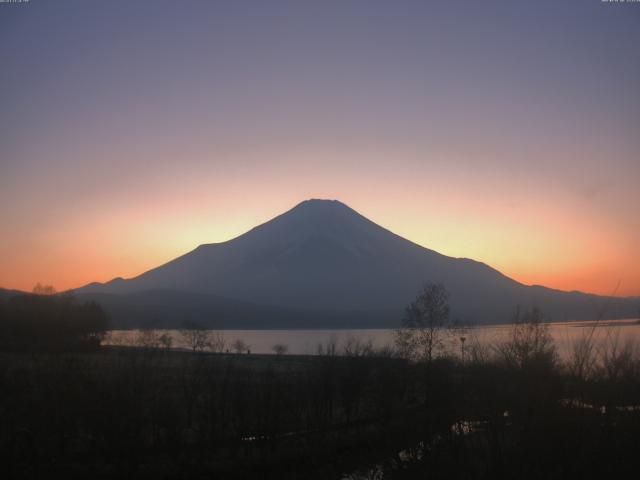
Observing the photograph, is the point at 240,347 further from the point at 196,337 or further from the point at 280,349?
the point at 196,337

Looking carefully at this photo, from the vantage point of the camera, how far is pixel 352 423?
2106 centimetres

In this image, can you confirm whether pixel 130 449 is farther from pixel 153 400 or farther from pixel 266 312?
pixel 266 312

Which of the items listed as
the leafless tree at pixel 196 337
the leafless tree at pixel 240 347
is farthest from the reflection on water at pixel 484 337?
the leafless tree at pixel 240 347

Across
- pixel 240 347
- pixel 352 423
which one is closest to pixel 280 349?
pixel 240 347

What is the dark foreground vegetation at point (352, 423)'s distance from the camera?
26.0ft

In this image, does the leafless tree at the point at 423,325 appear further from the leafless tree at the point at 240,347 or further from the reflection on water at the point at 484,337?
the leafless tree at the point at 240,347

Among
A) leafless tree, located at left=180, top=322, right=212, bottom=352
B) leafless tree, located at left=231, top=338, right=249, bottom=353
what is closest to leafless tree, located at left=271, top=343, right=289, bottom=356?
leafless tree, located at left=231, top=338, right=249, bottom=353

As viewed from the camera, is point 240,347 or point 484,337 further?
point 240,347

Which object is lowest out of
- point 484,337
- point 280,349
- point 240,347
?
point 240,347

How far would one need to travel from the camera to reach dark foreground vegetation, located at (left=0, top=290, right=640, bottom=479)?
7.93 meters

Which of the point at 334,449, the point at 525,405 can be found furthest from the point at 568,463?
the point at 334,449

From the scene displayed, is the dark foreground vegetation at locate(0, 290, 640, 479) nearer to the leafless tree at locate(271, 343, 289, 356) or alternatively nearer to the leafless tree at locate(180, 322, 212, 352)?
the leafless tree at locate(271, 343, 289, 356)

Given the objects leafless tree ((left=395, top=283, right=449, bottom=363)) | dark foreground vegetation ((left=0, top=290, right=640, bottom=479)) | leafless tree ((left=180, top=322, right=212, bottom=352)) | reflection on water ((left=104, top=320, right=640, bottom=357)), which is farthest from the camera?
leafless tree ((left=180, top=322, right=212, bottom=352))

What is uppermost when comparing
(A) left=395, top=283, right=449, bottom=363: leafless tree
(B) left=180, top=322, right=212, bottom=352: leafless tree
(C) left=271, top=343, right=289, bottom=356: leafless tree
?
(A) left=395, top=283, right=449, bottom=363: leafless tree
